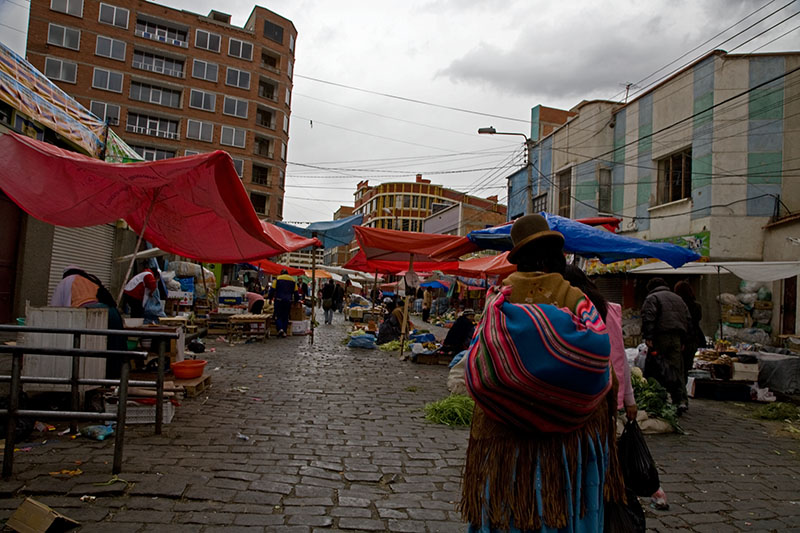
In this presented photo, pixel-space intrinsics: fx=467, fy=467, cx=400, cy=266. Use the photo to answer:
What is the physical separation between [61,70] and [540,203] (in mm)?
42375

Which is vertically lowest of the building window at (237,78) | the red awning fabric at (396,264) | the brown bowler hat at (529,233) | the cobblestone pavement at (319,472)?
the cobblestone pavement at (319,472)

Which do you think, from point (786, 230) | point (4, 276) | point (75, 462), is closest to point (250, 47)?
point (4, 276)

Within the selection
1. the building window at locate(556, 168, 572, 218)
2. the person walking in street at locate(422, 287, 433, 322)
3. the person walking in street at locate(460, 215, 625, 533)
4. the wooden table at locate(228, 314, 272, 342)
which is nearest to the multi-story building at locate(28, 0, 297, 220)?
the person walking in street at locate(422, 287, 433, 322)

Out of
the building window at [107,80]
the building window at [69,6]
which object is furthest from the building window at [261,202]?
the building window at [69,6]

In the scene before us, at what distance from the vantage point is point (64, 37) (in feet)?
133

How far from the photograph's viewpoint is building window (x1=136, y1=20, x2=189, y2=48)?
4378 centimetres

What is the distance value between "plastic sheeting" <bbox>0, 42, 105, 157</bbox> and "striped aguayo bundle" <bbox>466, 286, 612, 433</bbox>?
9993mm

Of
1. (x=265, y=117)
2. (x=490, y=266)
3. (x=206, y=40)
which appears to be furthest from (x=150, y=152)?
(x=490, y=266)

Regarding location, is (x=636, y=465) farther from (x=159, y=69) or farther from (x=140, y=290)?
(x=159, y=69)

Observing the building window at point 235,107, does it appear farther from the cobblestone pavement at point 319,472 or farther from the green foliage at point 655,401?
the green foliage at point 655,401

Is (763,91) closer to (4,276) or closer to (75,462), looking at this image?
(75,462)

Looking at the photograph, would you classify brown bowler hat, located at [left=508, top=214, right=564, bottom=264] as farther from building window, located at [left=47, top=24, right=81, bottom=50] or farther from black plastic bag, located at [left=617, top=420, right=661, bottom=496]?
building window, located at [left=47, top=24, right=81, bottom=50]

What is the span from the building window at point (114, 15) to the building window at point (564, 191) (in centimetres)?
4229

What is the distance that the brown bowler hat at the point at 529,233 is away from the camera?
6.98ft
